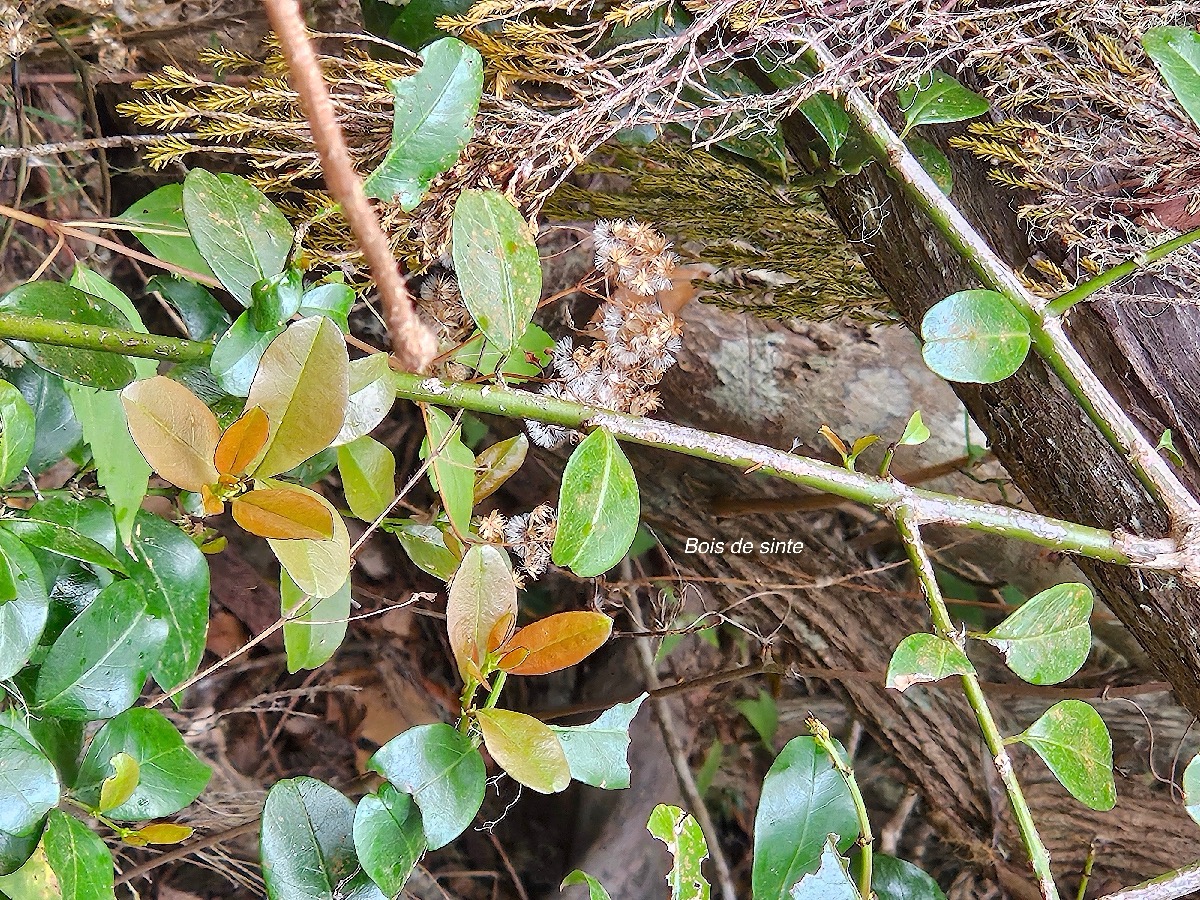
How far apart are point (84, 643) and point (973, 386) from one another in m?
0.84

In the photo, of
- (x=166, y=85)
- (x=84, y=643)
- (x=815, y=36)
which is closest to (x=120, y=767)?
(x=84, y=643)

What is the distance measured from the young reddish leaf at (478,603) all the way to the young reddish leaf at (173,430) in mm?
200

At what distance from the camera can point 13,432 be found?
21.3 inches

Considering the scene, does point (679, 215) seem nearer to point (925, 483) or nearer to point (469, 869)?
point (925, 483)

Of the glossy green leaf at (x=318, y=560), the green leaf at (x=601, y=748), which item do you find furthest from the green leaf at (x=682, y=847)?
the glossy green leaf at (x=318, y=560)

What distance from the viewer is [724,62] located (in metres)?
0.83

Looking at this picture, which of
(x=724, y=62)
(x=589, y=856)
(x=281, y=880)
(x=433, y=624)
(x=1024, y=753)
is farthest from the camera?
(x=433, y=624)

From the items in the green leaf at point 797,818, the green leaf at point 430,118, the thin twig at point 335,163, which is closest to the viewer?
the thin twig at point 335,163

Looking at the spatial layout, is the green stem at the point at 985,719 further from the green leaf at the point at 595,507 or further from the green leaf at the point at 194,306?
the green leaf at the point at 194,306

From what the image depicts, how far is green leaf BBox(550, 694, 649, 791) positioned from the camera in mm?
671

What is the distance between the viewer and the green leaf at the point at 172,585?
640mm

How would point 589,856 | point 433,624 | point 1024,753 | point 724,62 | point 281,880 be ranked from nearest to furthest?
1. point 281,880
2. point 724,62
3. point 1024,753
4. point 589,856
5. point 433,624

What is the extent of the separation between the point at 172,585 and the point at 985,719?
614 millimetres

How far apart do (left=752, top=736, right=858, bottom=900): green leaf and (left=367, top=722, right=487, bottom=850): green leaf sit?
24 centimetres
